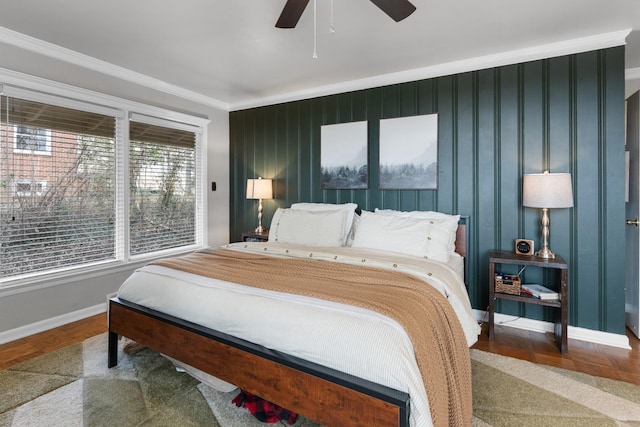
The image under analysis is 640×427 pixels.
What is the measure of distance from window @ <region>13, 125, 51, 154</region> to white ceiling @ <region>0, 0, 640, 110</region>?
0.48 metres

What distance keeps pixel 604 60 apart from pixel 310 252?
279 cm

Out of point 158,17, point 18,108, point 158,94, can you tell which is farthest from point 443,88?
point 18,108

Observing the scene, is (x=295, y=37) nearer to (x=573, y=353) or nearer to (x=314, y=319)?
(x=314, y=319)

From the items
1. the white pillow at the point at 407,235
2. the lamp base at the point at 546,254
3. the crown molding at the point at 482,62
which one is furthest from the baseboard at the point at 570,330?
the crown molding at the point at 482,62

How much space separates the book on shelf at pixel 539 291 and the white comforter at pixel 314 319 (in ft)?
2.72

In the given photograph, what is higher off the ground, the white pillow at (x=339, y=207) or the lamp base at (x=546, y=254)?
the white pillow at (x=339, y=207)

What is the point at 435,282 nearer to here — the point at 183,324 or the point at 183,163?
the point at 183,324

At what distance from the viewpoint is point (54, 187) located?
9.62 feet

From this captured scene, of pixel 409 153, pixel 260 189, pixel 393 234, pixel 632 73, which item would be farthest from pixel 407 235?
pixel 632 73

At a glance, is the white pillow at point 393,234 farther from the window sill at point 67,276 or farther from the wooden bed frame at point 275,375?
the window sill at point 67,276

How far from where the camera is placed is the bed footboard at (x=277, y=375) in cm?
121

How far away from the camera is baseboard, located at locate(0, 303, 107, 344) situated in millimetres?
2671

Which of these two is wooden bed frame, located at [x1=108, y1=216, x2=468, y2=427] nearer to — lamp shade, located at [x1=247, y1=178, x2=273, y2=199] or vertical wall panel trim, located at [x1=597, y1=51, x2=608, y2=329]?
lamp shade, located at [x1=247, y1=178, x2=273, y2=199]

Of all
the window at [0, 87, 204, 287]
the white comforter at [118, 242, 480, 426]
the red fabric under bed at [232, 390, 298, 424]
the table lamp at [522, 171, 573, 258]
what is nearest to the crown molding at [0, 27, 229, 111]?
the window at [0, 87, 204, 287]
